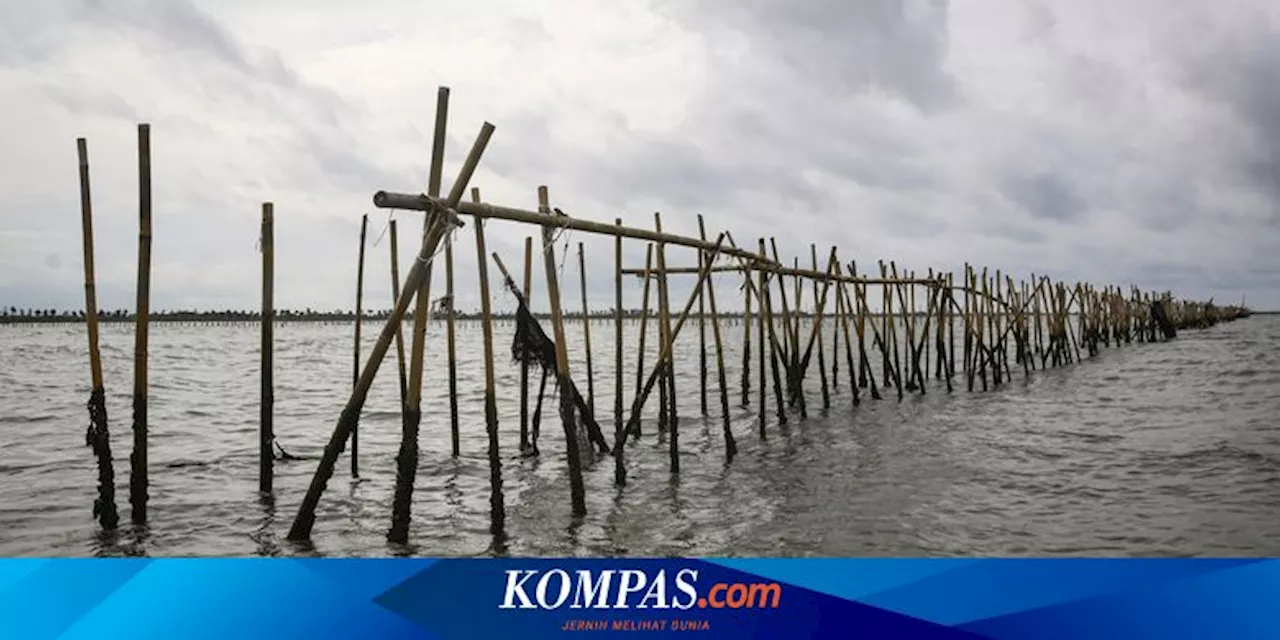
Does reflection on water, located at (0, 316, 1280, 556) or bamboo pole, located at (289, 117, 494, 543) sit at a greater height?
bamboo pole, located at (289, 117, 494, 543)

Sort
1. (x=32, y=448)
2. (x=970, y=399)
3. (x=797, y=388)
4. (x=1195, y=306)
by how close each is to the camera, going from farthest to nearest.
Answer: (x=1195, y=306) < (x=970, y=399) < (x=797, y=388) < (x=32, y=448)

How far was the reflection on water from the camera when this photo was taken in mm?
8500

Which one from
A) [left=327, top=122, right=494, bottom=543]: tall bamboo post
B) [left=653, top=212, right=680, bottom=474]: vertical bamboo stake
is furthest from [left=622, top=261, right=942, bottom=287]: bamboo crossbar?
[left=327, top=122, right=494, bottom=543]: tall bamboo post

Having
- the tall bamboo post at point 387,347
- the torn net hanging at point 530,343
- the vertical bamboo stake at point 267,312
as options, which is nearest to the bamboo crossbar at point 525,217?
the tall bamboo post at point 387,347

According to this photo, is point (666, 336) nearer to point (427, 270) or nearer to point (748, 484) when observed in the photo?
point (748, 484)

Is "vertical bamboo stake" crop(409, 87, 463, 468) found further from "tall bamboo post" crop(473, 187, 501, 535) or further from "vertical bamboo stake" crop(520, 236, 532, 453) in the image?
"vertical bamboo stake" crop(520, 236, 532, 453)

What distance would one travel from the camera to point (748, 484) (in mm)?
11391

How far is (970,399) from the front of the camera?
2167 cm

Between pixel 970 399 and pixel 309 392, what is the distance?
17.8m

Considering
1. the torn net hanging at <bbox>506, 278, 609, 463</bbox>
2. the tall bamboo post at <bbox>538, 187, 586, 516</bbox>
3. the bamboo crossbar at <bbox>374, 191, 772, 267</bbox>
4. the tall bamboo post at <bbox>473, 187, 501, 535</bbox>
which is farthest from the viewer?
the torn net hanging at <bbox>506, 278, 609, 463</bbox>

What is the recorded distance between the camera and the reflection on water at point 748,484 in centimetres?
850

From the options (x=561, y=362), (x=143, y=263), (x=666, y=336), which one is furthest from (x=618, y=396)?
(x=143, y=263)

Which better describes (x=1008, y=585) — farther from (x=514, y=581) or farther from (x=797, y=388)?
(x=797, y=388)

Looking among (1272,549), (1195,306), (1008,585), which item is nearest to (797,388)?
(1272,549)
